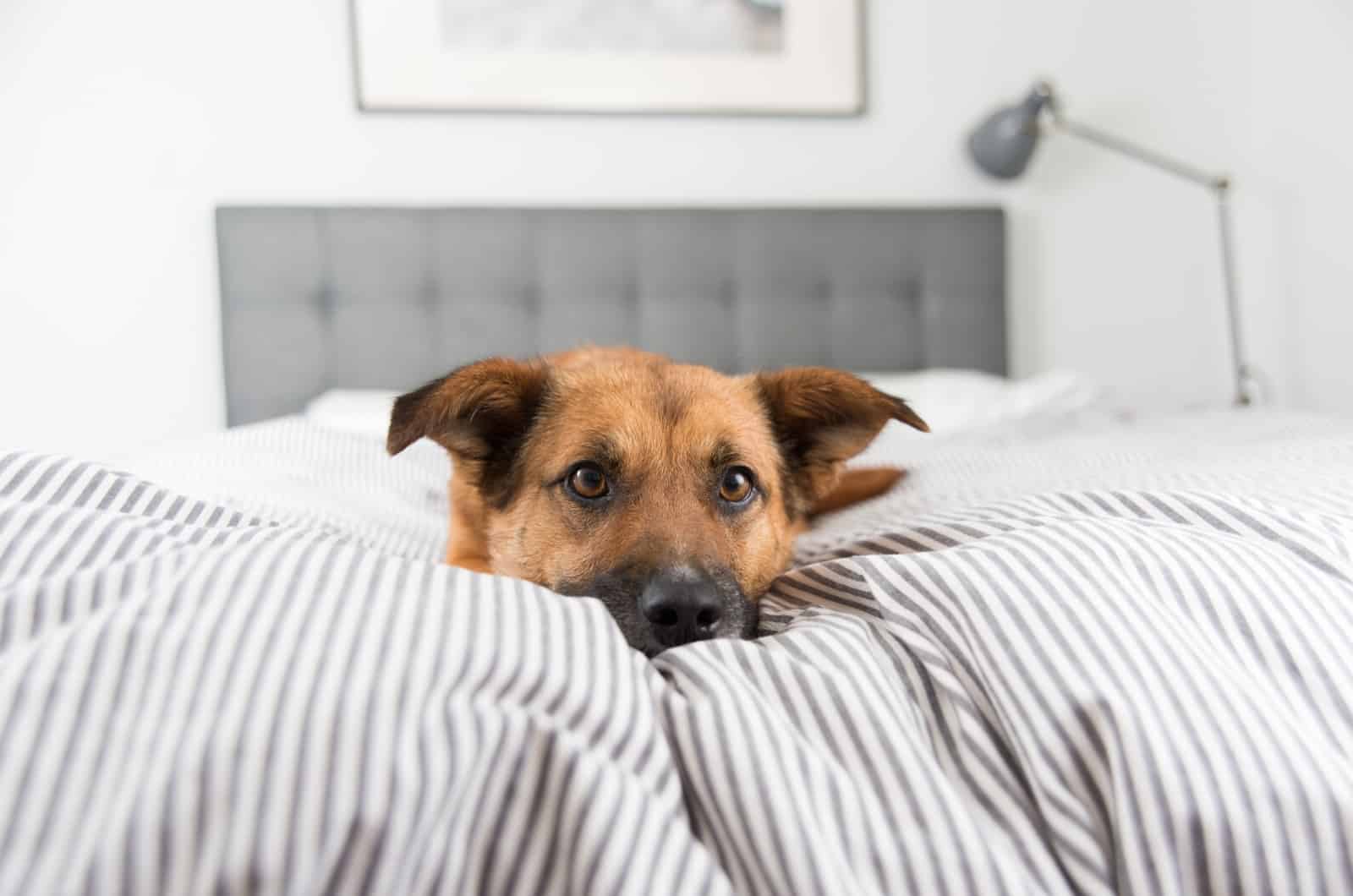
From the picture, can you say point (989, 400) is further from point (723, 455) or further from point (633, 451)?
point (633, 451)

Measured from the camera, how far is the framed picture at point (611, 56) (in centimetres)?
295

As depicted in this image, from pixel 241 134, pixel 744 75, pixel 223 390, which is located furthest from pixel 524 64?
pixel 223 390

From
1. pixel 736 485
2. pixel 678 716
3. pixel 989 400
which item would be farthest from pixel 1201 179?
pixel 678 716

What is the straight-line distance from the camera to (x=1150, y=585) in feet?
2.12

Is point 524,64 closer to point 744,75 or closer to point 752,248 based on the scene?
point 744,75

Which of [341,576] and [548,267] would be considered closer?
[341,576]

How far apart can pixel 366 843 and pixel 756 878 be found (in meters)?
0.24

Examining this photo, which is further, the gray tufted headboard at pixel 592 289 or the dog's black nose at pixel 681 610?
the gray tufted headboard at pixel 592 289

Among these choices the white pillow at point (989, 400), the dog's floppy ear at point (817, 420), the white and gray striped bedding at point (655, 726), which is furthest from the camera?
the white pillow at point (989, 400)

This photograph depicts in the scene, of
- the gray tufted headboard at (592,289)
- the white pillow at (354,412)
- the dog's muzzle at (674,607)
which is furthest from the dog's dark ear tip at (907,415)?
the gray tufted headboard at (592,289)

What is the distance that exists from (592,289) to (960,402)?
1.44 meters

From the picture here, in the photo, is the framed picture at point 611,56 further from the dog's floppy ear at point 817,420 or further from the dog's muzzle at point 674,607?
the dog's muzzle at point 674,607

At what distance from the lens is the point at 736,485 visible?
1225 millimetres

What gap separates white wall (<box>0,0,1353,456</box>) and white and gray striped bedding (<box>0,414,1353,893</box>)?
2651mm
